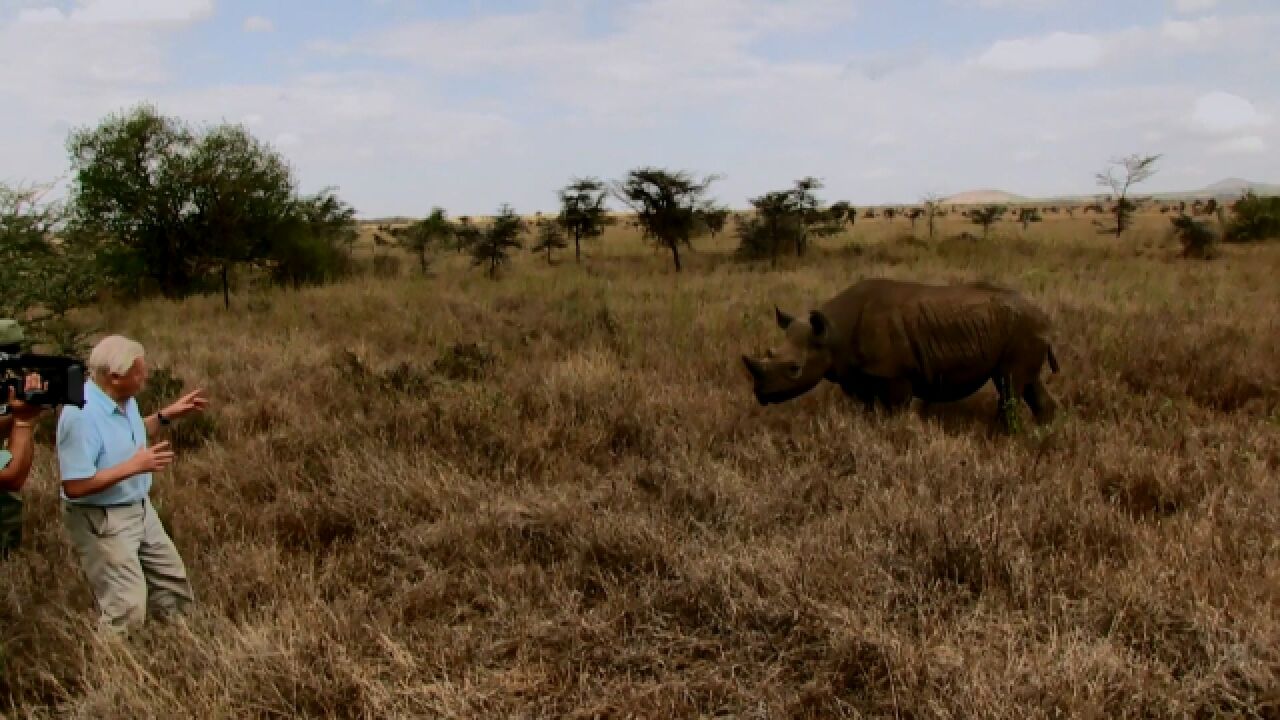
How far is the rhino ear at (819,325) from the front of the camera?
609cm

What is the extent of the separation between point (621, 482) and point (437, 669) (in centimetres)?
209

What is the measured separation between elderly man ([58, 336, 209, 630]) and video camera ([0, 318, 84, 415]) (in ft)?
0.91

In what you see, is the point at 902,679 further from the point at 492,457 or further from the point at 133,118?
the point at 133,118

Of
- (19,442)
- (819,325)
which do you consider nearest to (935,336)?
(819,325)

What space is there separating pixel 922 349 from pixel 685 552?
3.32 meters

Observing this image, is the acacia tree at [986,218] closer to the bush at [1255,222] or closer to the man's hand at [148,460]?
the bush at [1255,222]

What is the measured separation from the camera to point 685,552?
3814 mm

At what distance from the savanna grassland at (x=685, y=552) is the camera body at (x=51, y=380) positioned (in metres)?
1.04

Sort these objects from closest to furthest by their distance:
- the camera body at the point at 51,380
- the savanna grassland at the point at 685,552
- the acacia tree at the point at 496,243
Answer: the camera body at the point at 51,380 → the savanna grassland at the point at 685,552 → the acacia tree at the point at 496,243

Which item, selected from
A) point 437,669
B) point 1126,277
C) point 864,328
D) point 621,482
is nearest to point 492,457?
point 621,482

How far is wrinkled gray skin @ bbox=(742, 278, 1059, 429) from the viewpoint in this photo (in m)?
6.07

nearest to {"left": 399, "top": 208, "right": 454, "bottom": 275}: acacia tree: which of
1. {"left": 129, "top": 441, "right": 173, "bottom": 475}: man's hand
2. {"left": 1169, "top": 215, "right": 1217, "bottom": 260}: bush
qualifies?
{"left": 129, "top": 441, "right": 173, "bottom": 475}: man's hand

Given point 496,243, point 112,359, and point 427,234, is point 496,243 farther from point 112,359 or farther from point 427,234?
point 112,359

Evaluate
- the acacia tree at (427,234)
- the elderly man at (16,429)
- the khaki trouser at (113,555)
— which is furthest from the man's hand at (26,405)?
the acacia tree at (427,234)
